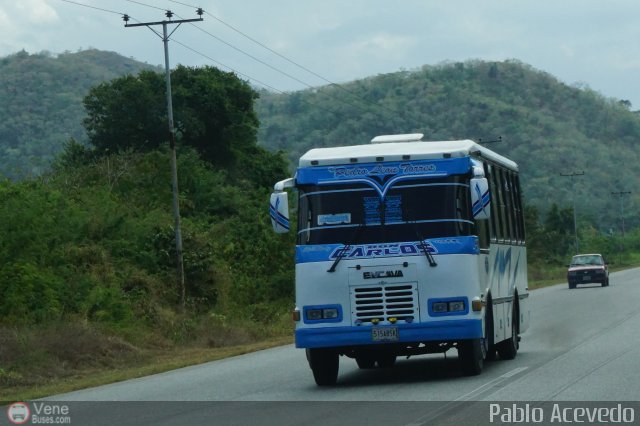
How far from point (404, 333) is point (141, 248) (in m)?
20.4

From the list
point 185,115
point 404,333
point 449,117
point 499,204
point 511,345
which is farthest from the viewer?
point 449,117

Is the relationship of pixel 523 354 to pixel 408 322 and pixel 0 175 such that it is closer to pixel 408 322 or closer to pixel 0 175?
pixel 408 322

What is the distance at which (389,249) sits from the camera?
16562mm

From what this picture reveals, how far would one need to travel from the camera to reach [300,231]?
1716 centimetres

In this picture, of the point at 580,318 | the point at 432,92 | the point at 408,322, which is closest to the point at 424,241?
the point at 408,322

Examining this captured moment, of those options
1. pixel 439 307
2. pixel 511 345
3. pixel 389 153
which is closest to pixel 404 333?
pixel 439 307

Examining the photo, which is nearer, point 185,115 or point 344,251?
point 344,251

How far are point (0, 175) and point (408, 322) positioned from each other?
18.4m

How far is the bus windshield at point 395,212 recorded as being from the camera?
16719 millimetres

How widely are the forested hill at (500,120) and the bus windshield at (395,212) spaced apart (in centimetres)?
9783

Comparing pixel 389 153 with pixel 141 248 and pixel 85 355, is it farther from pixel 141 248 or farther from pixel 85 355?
pixel 141 248

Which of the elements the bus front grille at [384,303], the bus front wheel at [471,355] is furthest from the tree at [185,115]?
the bus front grille at [384,303]
